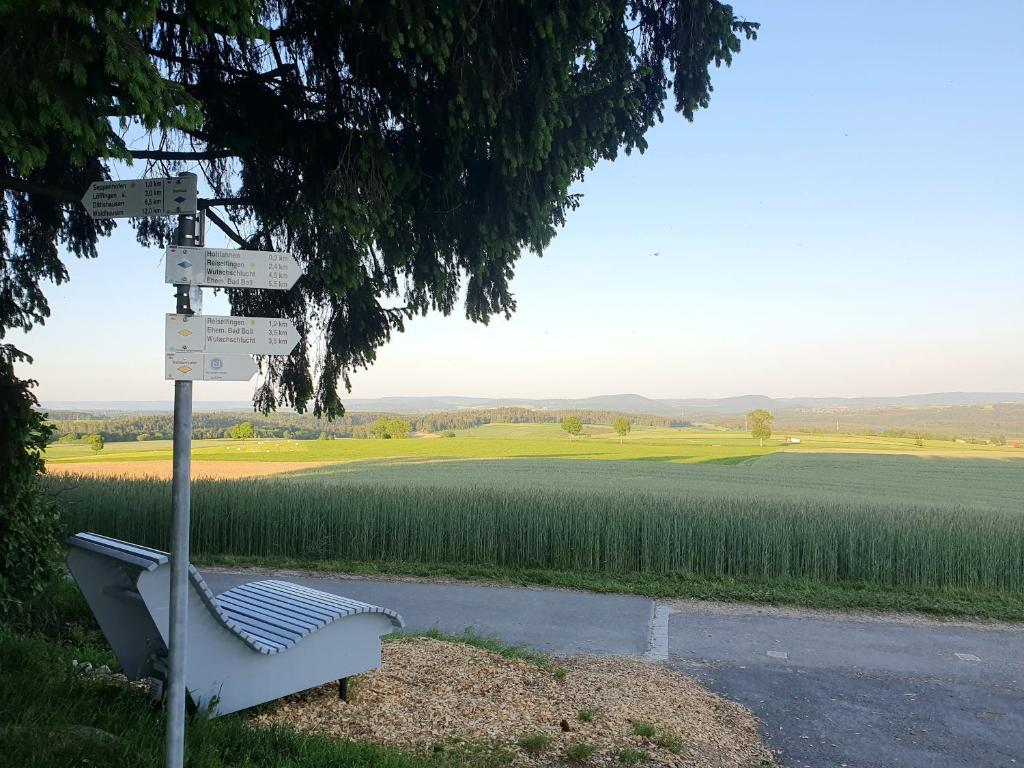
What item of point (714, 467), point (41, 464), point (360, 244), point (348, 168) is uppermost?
point (348, 168)

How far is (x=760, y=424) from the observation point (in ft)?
171

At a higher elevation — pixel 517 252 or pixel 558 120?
pixel 558 120

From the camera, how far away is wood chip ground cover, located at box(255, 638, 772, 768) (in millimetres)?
4453

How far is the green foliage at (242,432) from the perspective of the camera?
120 ft

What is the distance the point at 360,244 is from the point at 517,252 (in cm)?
159

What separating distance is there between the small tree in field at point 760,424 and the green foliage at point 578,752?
49530 millimetres

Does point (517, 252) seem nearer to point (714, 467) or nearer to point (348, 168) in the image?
point (348, 168)

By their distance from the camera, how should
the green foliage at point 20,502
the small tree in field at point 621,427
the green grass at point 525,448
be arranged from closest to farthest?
the green foliage at point 20,502, the green grass at point 525,448, the small tree in field at point 621,427

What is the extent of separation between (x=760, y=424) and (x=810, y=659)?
4690 centimetres

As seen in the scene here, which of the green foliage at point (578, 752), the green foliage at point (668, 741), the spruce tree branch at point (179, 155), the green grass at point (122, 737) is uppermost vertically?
the spruce tree branch at point (179, 155)

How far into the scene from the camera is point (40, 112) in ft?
10.6

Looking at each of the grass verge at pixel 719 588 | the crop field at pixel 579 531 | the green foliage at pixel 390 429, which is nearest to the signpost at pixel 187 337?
the crop field at pixel 579 531

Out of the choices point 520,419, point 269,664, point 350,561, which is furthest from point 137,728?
point 520,419

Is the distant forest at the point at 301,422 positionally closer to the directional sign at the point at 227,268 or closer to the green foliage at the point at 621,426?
the green foliage at the point at 621,426
